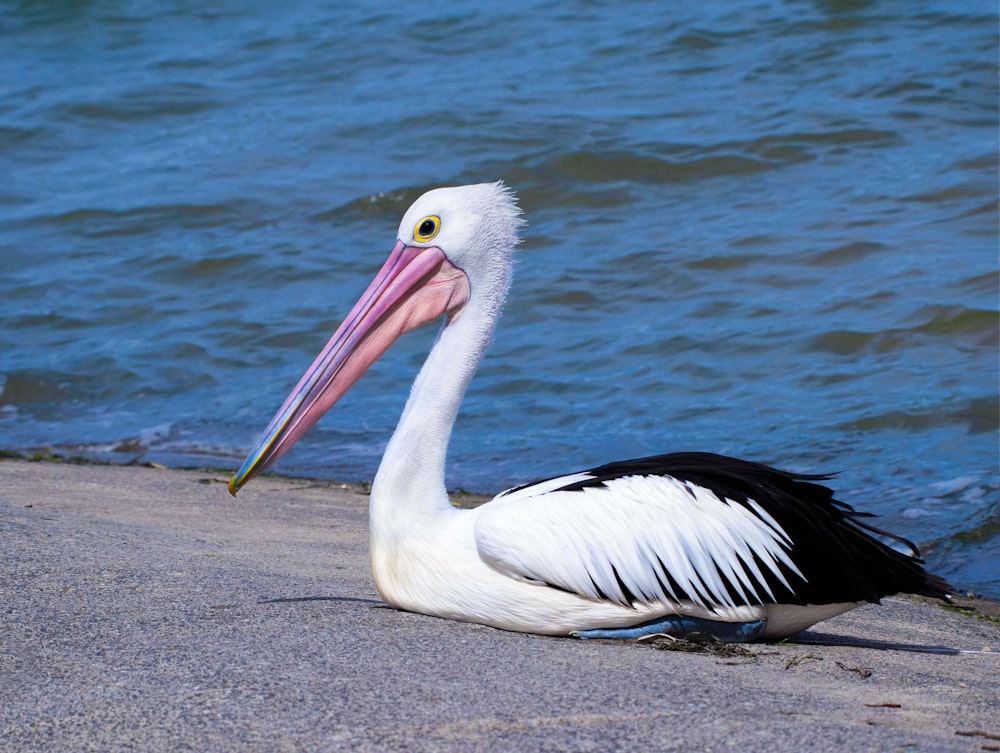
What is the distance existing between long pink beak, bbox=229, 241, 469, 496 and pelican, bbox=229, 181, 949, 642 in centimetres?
15

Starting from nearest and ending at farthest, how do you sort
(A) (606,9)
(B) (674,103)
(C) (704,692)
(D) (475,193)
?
(C) (704,692) < (D) (475,193) < (B) (674,103) < (A) (606,9)

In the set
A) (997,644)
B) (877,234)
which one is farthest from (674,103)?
(997,644)

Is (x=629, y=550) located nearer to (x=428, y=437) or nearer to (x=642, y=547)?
(x=642, y=547)

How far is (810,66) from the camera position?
13.7 m

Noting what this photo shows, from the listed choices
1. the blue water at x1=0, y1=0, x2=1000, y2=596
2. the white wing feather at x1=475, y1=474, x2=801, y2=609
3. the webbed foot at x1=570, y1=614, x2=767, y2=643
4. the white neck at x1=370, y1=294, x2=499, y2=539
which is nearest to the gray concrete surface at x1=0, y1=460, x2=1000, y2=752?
the webbed foot at x1=570, y1=614, x2=767, y2=643

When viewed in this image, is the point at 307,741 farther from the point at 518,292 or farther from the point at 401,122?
the point at 401,122

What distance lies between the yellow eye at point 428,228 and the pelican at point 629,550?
55 cm

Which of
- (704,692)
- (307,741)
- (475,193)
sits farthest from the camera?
(475,193)

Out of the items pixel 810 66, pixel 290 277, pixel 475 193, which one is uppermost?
pixel 475 193

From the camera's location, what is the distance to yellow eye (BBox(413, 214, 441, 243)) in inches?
153

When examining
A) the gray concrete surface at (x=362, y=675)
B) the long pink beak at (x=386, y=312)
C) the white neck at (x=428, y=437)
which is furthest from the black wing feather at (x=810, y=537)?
the long pink beak at (x=386, y=312)

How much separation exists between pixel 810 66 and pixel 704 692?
11.8 meters

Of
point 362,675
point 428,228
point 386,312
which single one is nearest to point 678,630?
point 362,675

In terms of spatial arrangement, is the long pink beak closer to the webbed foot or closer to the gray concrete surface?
the gray concrete surface
